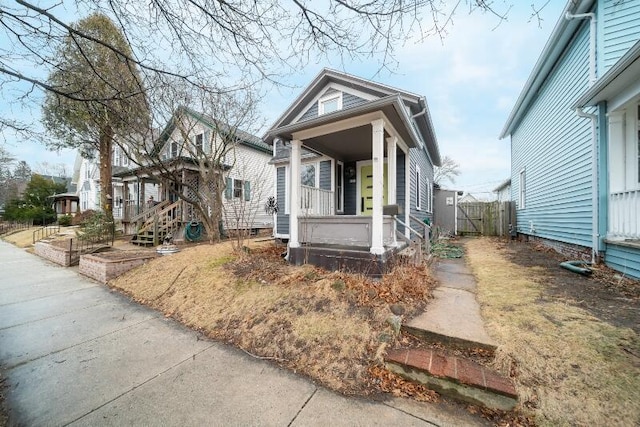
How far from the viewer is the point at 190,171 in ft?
Answer: 37.0

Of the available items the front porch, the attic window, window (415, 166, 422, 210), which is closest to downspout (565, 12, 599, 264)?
the front porch

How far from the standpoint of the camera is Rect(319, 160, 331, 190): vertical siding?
821cm

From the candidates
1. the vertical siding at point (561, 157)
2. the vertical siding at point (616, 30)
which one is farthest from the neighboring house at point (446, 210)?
the vertical siding at point (616, 30)

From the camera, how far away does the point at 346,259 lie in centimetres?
480

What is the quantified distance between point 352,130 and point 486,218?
10661mm

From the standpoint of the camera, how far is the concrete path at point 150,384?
206 cm

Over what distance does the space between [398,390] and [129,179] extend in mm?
15558

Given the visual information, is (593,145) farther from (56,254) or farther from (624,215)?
(56,254)

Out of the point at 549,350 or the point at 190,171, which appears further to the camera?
the point at 190,171

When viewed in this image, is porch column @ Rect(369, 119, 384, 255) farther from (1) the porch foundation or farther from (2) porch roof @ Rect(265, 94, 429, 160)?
(2) porch roof @ Rect(265, 94, 429, 160)

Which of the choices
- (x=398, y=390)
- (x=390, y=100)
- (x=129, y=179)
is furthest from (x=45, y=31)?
(x=129, y=179)

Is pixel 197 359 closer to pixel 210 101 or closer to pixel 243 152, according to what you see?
pixel 210 101

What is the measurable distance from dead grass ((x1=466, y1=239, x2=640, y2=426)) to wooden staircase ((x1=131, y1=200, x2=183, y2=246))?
34.2ft

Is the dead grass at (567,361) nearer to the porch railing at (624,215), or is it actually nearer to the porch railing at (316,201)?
the porch railing at (624,215)
